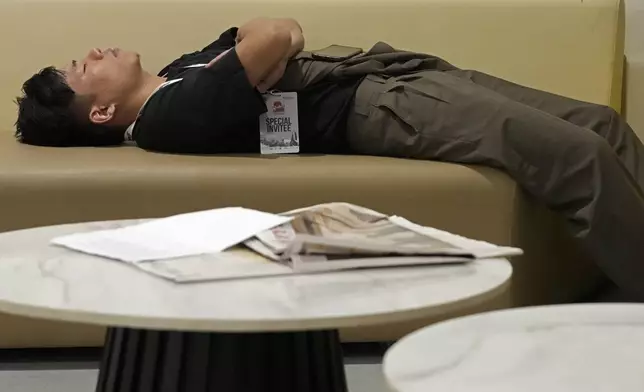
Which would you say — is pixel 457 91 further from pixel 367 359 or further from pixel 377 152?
pixel 367 359

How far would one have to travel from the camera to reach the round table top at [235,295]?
2.36 feet

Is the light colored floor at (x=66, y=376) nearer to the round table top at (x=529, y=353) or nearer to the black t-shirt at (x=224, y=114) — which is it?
the black t-shirt at (x=224, y=114)

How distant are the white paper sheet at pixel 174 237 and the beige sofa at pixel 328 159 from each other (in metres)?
0.57

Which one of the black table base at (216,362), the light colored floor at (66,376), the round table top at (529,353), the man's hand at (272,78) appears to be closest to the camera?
the round table top at (529,353)

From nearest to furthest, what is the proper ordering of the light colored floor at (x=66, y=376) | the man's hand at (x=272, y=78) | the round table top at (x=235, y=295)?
the round table top at (x=235, y=295) < the light colored floor at (x=66, y=376) < the man's hand at (x=272, y=78)

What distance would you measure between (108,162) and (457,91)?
74cm

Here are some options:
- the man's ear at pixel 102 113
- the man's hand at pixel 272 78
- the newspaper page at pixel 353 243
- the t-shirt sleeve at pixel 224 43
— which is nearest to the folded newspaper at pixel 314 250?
the newspaper page at pixel 353 243

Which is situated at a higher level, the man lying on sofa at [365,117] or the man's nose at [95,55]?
the man's nose at [95,55]

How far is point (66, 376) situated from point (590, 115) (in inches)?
50.8

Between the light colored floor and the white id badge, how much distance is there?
1.60 ft

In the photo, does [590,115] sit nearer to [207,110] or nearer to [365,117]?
[365,117]

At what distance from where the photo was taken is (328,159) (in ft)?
5.88

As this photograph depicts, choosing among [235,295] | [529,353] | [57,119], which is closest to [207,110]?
[57,119]

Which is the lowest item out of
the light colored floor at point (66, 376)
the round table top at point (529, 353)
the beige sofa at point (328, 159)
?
the light colored floor at point (66, 376)
